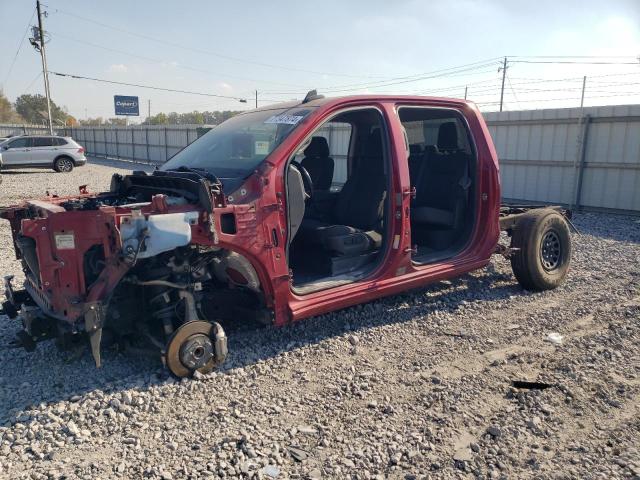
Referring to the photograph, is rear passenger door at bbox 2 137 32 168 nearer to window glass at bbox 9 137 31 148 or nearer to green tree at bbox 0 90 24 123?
window glass at bbox 9 137 31 148

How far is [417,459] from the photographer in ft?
9.11

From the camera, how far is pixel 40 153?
2261cm

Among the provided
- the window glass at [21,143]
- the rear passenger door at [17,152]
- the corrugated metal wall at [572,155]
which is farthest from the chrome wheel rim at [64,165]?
the corrugated metal wall at [572,155]

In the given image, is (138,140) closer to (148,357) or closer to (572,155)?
(572,155)

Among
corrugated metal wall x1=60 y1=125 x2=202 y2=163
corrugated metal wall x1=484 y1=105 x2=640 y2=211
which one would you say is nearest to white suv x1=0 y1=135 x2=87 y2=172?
corrugated metal wall x1=60 y1=125 x2=202 y2=163

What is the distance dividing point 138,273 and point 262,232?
2.89 ft

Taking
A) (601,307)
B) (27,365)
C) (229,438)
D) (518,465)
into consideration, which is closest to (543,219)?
(601,307)

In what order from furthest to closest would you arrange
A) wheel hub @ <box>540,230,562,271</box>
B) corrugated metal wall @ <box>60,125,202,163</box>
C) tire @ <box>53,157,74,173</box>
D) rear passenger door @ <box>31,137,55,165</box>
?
corrugated metal wall @ <box>60,125,202,163</box> < tire @ <box>53,157,74,173</box> < rear passenger door @ <box>31,137,55,165</box> < wheel hub @ <box>540,230,562,271</box>

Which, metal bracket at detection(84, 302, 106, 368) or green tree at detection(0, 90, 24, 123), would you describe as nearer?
metal bracket at detection(84, 302, 106, 368)

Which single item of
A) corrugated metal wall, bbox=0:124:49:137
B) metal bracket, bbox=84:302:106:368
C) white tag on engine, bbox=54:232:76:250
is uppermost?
corrugated metal wall, bbox=0:124:49:137

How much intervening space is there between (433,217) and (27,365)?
3889mm

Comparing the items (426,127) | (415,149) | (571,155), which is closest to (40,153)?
(571,155)

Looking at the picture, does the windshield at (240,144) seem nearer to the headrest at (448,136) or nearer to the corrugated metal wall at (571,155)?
the headrest at (448,136)

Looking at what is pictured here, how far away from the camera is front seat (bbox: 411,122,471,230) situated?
5.51 metres
